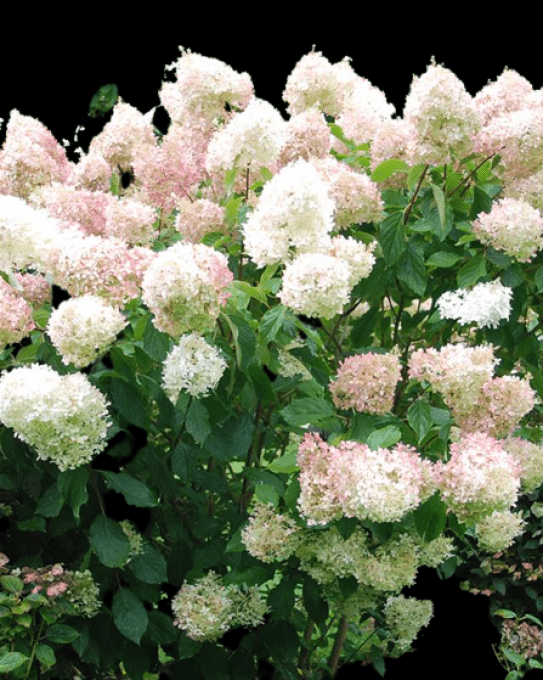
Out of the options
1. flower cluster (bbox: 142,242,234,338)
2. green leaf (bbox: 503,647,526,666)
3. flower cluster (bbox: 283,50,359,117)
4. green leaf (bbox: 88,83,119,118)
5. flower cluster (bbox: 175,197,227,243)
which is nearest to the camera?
flower cluster (bbox: 142,242,234,338)

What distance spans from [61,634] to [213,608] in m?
0.46

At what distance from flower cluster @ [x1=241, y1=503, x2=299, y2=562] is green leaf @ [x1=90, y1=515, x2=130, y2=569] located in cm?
35

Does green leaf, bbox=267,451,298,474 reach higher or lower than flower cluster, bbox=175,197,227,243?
lower

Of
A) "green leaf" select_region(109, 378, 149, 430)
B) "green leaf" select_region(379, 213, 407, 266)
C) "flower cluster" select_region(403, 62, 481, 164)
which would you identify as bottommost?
"green leaf" select_region(109, 378, 149, 430)

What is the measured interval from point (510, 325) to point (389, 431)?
853 millimetres

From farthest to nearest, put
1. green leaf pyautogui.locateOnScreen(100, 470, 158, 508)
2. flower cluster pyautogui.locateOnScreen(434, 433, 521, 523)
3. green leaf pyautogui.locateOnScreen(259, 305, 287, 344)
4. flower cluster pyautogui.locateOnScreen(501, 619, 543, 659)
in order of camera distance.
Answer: flower cluster pyautogui.locateOnScreen(501, 619, 543, 659), green leaf pyautogui.locateOnScreen(100, 470, 158, 508), green leaf pyautogui.locateOnScreen(259, 305, 287, 344), flower cluster pyautogui.locateOnScreen(434, 433, 521, 523)

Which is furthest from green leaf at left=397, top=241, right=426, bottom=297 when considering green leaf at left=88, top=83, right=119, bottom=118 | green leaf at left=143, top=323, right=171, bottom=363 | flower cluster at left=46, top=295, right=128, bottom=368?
green leaf at left=88, top=83, right=119, bottom=118

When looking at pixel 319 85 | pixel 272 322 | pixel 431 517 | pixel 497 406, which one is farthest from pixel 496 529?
pixel 319 85

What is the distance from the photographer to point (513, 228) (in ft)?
9.14

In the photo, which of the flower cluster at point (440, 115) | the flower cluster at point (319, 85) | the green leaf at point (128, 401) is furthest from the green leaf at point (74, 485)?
the flower cluster at point (319, 85)

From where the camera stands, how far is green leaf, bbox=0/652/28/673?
8.24 feet

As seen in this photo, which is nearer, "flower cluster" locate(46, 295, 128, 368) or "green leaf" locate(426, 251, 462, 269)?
"flower cluster" locate(46, 295, 128, 368)

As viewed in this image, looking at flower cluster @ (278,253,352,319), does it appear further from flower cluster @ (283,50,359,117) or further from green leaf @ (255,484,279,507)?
flower cluster @ (283,50,359,117)

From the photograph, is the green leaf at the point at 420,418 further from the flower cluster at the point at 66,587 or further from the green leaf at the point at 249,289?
the flower cluster at the point at 66,587
